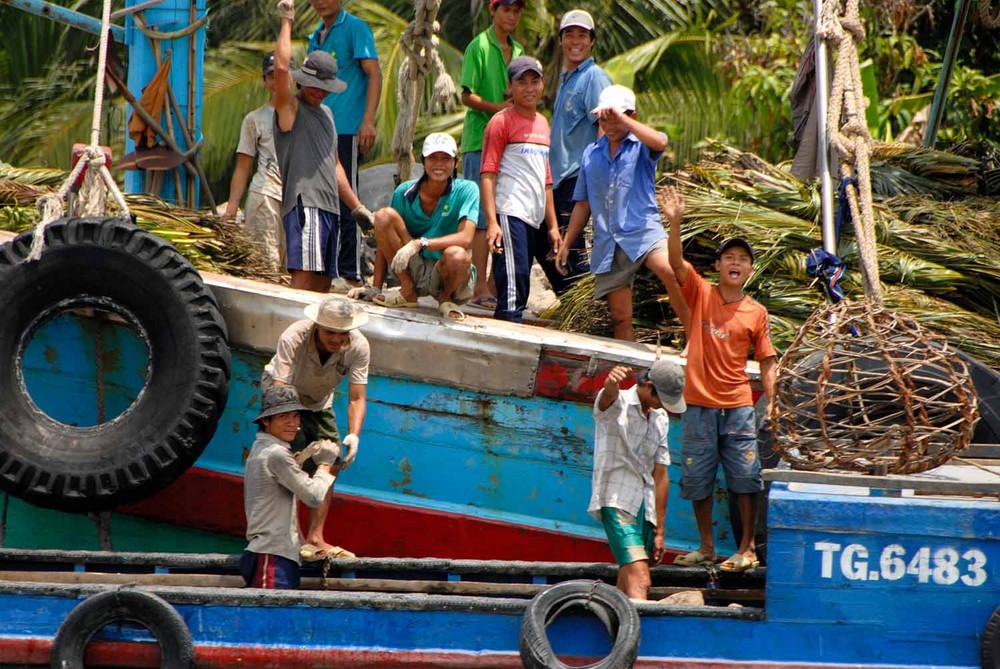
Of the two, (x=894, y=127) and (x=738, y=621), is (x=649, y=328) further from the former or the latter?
(x=894, y=127)

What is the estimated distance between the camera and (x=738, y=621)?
514cm

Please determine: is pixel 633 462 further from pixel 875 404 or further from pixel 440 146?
pixel 440 146

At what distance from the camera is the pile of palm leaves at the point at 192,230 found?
7391mm

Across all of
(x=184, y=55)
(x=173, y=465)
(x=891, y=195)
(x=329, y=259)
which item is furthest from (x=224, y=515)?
(x=891, y=195)

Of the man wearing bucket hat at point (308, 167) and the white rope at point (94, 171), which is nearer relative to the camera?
the white rope at point (94, 171)

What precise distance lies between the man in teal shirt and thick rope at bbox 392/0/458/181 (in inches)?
5.7

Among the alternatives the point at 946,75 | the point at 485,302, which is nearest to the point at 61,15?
the point at 485,302

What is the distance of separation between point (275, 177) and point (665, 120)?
6226 millimetres

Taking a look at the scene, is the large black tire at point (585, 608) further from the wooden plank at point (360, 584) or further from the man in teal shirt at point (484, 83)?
the man in teal shirt at point (484, 83)

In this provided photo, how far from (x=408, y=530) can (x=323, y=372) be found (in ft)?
3.20

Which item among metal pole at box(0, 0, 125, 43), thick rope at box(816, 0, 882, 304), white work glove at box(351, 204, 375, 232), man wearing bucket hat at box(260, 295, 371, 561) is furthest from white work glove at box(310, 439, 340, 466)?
metal pole at box(0, 0, 125, 43)

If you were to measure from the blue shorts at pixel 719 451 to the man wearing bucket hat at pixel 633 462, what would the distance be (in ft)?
0.86

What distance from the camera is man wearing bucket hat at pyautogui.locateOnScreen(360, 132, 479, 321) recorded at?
650cm

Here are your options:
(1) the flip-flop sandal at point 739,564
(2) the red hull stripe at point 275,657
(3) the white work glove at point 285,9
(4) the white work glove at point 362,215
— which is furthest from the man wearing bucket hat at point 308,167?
(1) the flip-flop sandal at point 739,564
